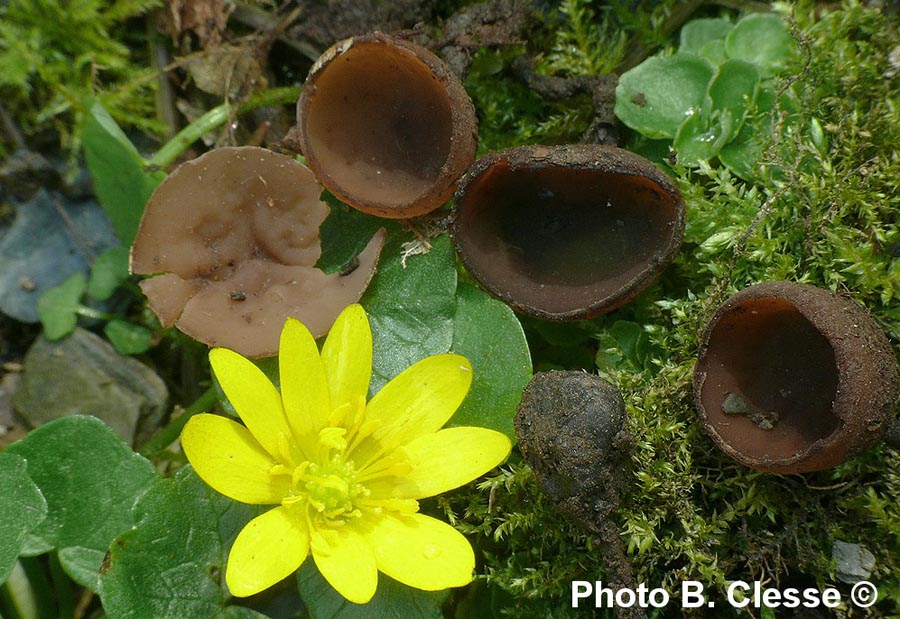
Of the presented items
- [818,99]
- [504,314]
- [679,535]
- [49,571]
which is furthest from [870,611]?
[49,571]

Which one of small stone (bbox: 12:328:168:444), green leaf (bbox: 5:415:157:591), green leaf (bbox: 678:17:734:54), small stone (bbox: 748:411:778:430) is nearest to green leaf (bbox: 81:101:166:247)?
small stone (bbox: 12:328:168:444)

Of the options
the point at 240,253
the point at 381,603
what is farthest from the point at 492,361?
the point at 240,253

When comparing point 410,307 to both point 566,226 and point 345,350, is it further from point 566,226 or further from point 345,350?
point 566,226

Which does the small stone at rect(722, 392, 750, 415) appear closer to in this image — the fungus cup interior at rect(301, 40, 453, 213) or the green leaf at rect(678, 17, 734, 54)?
the fungus cup interior at rect(301, 40, 453, 213)

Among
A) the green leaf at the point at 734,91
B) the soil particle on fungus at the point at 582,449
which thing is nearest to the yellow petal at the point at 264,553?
the soil particle on fungus at the point at 582,449

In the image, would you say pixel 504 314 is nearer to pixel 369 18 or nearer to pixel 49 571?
pixel 369 18

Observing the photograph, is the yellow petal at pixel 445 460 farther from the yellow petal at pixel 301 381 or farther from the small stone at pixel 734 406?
the small stone at pixel 734 406
